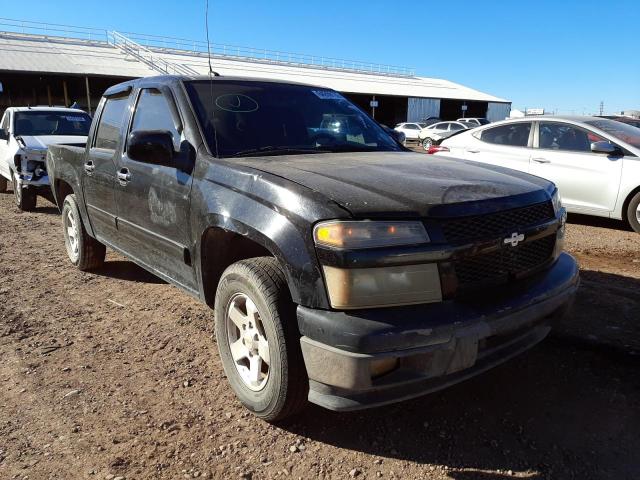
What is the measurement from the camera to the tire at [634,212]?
255 inches

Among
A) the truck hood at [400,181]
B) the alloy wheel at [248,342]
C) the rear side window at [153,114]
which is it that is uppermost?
the rear side window at [153,114]

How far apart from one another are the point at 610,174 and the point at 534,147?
3.91ft

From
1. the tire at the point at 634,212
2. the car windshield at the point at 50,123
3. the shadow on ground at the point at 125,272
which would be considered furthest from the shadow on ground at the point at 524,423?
the car windshield at the point at 50,123

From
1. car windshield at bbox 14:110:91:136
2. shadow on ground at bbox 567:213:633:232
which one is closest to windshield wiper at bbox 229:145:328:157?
shadow on ground at bbox 567:213:633:232

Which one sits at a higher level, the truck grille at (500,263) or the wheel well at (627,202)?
the truck grille at (500,263)

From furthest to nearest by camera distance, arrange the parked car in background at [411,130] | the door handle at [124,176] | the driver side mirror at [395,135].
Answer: the parked car in background at [411,130], the driver side mirror at [395,135], the door handle at [124,176]

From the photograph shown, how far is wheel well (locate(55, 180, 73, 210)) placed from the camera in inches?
214

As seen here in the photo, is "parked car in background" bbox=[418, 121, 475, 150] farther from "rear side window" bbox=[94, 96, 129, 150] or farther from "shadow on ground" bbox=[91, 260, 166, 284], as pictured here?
"rear side window" bbox=[94, 96, 129, 150]

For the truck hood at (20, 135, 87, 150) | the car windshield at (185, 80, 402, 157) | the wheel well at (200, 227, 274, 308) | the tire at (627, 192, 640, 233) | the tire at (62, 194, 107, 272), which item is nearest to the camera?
the wheel well at (200, 227, 274, 308)

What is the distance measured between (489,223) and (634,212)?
525 cm

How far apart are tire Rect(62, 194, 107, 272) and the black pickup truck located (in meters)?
1.62

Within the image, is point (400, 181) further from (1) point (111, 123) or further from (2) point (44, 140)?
(2) point (44, 140)

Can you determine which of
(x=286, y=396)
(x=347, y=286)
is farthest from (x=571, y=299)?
(x=286, y=396)

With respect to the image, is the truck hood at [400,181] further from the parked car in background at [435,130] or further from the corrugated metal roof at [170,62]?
the parked car in background at [435,130]
